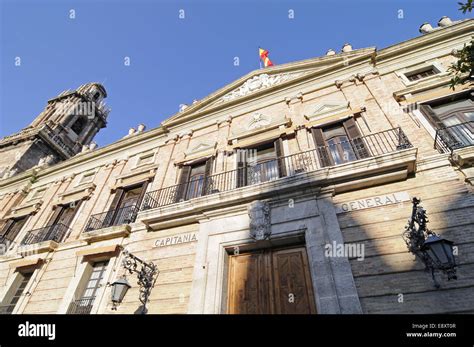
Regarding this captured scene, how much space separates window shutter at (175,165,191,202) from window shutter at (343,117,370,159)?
563 cm

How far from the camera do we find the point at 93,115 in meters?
31.7

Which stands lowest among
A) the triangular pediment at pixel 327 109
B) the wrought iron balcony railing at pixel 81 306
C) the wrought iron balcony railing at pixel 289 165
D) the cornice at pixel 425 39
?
the wrought iron balcony railing at pixel 81 306

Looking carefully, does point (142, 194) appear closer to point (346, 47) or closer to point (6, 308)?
point (6, 308)

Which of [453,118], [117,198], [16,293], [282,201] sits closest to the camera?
[282,201]

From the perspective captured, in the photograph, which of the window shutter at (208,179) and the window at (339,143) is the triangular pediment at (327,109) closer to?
the window at (339,143)

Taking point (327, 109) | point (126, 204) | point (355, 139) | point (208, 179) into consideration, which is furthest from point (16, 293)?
point (327, 109)

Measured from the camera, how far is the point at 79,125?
29.5m

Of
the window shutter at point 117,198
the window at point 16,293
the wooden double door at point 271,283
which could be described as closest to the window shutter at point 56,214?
the window at point 16,293

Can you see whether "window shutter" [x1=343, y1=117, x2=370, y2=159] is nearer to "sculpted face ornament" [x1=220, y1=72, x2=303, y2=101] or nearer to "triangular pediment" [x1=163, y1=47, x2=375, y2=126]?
"triangular pediment" [x1=163, y1=47, x2=375, y2=126]

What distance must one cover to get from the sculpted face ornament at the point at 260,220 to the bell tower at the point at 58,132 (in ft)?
58.6

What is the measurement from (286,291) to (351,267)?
1.53 m

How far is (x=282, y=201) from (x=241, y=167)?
8.01 feet

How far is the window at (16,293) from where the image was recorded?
9.03 metres

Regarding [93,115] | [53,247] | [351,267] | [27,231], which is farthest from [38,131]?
[351,267]
